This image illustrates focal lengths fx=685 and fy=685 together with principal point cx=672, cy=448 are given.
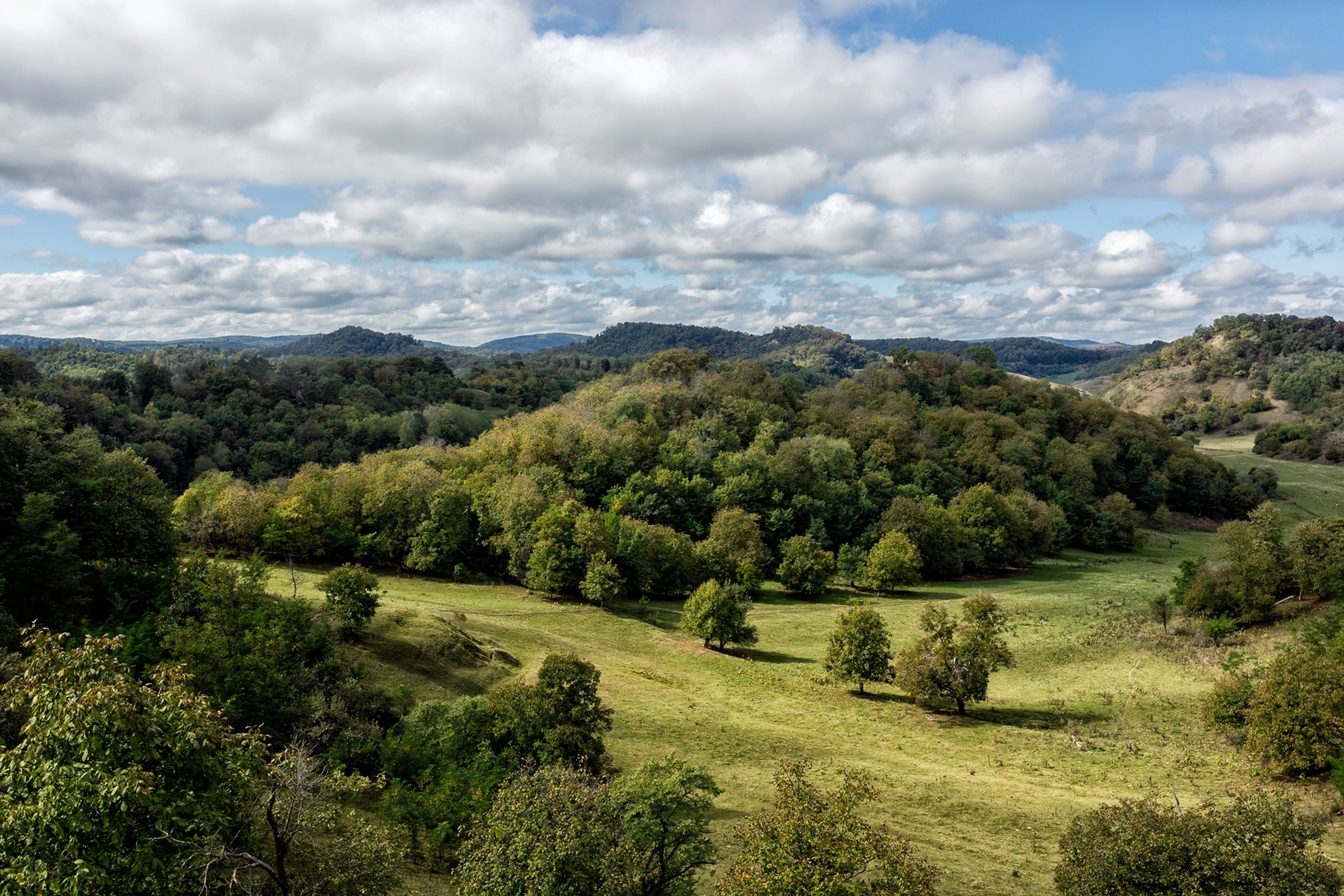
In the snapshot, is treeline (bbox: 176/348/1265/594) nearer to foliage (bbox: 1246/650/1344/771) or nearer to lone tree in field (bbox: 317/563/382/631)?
lone tree in field (bbox: 317/563/382/631)

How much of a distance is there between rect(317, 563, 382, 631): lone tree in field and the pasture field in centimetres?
154

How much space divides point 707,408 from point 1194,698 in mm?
71891

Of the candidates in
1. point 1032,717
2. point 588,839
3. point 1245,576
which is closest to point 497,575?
point 1032,717

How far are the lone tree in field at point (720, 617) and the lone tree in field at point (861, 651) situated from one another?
Result: 8.81m

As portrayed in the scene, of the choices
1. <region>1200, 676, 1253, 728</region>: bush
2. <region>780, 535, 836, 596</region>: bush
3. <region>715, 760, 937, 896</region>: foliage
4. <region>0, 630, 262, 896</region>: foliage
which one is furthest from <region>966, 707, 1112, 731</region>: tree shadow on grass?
<region>0, 630, 262, 896</region>: foliage

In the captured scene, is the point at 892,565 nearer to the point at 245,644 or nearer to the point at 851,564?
the point at 851,564

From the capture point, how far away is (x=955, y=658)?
37.1 metres

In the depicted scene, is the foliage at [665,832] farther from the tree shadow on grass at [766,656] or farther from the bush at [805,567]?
the bush at [805,567]

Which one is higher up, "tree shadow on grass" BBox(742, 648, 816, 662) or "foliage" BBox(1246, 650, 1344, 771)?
"foliage" BBox(1246, 650, 1344, 771)

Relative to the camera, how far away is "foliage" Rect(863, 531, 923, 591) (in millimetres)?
65750

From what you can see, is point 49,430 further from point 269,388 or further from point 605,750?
point 269,388

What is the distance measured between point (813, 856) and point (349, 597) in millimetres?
30622

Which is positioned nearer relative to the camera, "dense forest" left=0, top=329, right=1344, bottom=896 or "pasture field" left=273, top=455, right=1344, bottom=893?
"dense forest" left=0, top=329, right=1344, bottom=896

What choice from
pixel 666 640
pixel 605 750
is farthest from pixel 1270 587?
pixel 605 750
